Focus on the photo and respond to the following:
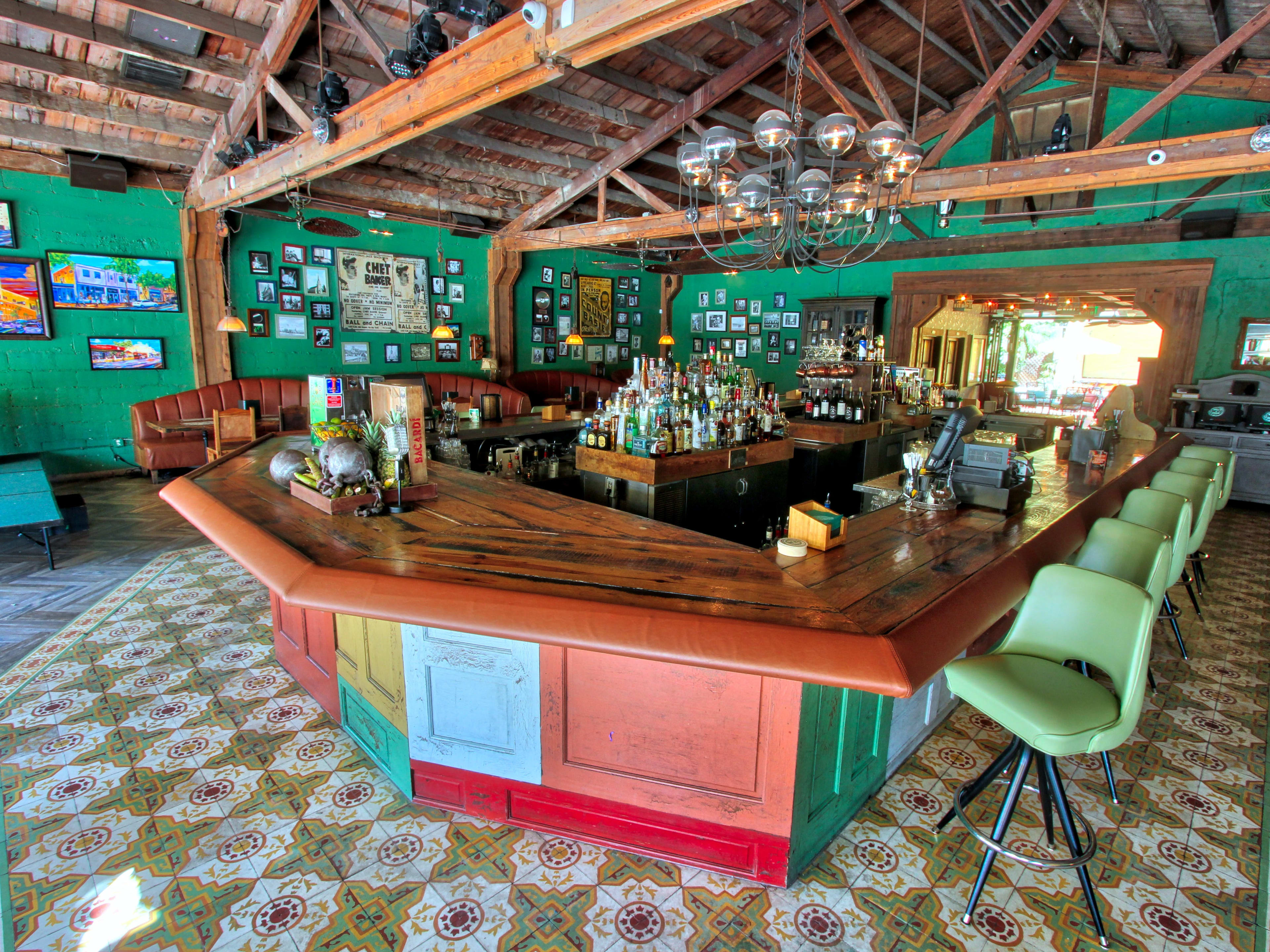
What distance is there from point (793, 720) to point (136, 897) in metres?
2.21

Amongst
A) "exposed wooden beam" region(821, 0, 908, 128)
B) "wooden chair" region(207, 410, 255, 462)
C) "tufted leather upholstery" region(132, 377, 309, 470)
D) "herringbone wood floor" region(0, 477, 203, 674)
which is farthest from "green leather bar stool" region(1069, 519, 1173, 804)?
"tufted leather upholstery" region(132, 377, 309, 470)

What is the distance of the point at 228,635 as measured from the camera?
12.8 ft

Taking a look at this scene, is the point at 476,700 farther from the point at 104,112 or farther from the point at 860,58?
the point at 104,112

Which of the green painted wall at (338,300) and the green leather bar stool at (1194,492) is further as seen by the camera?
the green painted wall at (338,300)

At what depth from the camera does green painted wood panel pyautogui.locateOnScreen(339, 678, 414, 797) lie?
2.46 metres

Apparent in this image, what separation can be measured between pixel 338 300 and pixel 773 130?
7986 mm

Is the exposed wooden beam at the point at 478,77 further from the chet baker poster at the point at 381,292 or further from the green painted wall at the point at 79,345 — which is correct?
the chet baker poster at the point at 381,292

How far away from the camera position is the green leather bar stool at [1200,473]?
436 centimetres

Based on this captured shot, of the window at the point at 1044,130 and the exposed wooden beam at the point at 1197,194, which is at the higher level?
the window at the point at 1044,130

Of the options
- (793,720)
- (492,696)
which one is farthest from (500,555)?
(793,720)

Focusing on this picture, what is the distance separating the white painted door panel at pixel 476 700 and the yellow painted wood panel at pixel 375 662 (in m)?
0.06

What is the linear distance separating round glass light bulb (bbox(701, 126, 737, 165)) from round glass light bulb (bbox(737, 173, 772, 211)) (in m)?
0.47

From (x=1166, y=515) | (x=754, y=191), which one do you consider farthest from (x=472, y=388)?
(x=1166, y=515)

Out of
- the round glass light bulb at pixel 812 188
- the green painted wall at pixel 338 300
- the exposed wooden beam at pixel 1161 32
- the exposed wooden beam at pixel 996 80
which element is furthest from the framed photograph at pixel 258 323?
the exposed wooden beam at pixel 1161 32
